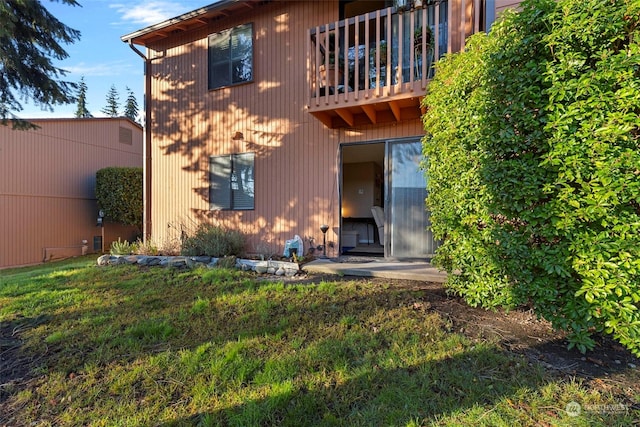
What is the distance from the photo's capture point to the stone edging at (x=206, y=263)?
474 centimetres

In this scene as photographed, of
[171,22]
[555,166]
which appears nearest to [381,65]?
[555,166]

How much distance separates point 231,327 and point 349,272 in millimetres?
1941

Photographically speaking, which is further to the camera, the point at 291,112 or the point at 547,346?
the point at 291,112

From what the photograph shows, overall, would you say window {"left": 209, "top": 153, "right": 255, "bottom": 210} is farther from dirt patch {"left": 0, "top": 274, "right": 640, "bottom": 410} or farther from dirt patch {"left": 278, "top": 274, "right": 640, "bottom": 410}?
dirt patch {"left": 278, "top": 274, "right": 640, "bottom": 410}

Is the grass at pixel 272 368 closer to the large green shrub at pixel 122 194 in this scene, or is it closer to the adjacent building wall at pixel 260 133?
the adjacent building wall at pixel 260 133

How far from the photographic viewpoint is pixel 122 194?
35.5ft

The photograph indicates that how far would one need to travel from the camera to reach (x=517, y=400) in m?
1.92

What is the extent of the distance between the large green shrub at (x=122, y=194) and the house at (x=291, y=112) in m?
4.14

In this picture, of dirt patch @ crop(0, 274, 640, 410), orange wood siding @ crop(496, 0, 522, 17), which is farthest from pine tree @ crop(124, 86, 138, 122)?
orange wood siding @ crop(496, 0, 522, 17)

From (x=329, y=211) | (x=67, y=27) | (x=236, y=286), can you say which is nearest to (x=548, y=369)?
(x=236, y=286)

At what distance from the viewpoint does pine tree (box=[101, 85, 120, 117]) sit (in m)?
33.0

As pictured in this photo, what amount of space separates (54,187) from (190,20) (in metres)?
8.55

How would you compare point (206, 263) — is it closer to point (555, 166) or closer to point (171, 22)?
point (555, 166)

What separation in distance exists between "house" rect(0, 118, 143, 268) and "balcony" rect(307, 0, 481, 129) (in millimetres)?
10209
